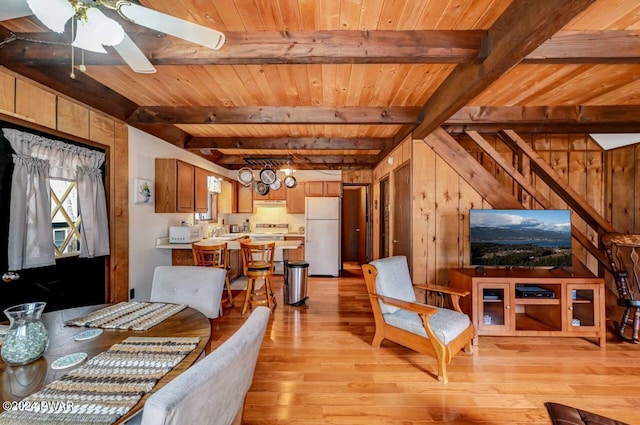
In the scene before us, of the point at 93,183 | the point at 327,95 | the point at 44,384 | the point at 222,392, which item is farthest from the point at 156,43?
the point at 222,392

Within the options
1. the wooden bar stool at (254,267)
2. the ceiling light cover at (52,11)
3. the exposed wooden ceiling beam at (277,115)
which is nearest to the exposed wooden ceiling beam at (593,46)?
the exposed wooden ceiling beam at (277,115)

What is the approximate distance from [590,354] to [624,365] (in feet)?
0.70

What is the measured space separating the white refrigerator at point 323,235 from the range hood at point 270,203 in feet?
2.96

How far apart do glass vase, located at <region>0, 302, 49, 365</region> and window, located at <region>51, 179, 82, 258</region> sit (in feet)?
5.67

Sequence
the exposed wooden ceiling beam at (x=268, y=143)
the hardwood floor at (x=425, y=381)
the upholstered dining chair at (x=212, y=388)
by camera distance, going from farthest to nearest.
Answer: the exposed wooden ceiling beam at (x=268, y=143), the hardwood floor at (x=425, y=381), the upholstered dining chair at (x=212, y=388)

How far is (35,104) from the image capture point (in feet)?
7.04

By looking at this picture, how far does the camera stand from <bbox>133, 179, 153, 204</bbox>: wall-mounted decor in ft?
10.6

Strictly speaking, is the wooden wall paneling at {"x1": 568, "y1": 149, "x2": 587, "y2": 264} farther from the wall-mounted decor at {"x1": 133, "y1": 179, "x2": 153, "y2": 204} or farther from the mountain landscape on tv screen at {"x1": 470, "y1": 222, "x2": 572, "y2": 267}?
the wall-mounted decor at {"x1": 133, "y1": 179, "x2": 153, "y2": 204}

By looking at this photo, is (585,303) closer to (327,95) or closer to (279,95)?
(327,95)

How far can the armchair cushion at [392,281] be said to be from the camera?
2.59 metres

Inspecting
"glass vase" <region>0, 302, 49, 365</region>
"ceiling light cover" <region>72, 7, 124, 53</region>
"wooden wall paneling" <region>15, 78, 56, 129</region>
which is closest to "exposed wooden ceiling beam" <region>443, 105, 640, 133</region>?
"ceiling light cover" <region>72, 7, 124, 53</region>

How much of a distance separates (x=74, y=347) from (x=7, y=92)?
2033 millimetres

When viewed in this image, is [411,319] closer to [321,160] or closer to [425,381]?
[425,381]

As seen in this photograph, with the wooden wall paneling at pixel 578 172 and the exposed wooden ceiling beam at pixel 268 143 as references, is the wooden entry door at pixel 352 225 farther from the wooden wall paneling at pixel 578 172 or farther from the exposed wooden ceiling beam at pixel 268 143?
the wooden wall paneling at pixel 578 172
